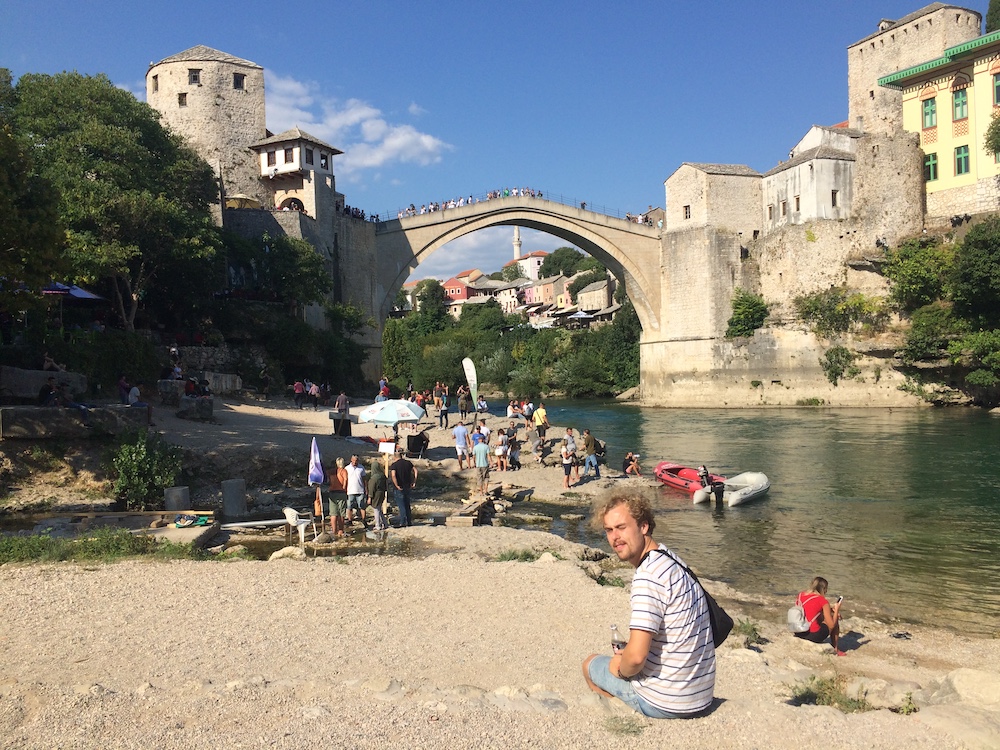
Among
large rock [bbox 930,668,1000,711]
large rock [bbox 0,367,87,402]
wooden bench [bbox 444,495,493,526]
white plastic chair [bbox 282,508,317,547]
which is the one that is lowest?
wooden bench [bbox 444,495,493,526]

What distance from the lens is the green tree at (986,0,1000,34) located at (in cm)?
4116

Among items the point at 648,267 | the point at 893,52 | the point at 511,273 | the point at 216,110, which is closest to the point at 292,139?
the point at 216,110

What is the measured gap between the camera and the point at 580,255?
356ft

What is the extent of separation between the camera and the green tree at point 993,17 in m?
41.2

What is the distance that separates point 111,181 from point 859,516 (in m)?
20.7

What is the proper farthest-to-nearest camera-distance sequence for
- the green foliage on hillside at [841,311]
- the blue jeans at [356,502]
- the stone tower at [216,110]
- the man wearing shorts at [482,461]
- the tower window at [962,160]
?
1. the stone tower at [216,110]
2. the green foliage on hillside at [841,311]
3. the tower window at [962,160]
4. the man wearing shorts at [482,461]
5. the blue jeans at [356,502]

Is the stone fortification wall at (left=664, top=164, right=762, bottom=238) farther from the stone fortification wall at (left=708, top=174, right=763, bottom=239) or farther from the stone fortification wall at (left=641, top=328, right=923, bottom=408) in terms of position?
the stone fortification wall at (left=641, top=328, right=923, bottom=408)

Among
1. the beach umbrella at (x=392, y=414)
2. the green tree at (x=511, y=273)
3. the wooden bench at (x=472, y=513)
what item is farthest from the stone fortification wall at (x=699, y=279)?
the green tree at (x=511, y=273)

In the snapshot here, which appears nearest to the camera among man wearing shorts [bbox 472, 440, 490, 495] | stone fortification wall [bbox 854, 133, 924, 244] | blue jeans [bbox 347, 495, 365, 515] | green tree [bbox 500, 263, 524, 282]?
blue jeans [bbox 347, 495, 365, 515]

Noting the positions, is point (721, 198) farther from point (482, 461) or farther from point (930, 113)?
point (482, 461)

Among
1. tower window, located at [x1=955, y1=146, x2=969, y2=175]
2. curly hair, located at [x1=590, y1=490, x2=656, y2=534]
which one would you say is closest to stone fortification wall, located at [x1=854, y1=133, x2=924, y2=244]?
tower window, located at [x1=955, y1=146, x2=969, y2=175]

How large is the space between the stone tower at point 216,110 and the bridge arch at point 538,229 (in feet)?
21.0

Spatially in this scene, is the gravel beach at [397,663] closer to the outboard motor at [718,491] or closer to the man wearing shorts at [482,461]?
the man wearing shorts at [482,461]

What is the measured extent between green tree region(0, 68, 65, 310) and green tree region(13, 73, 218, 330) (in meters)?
6.89
